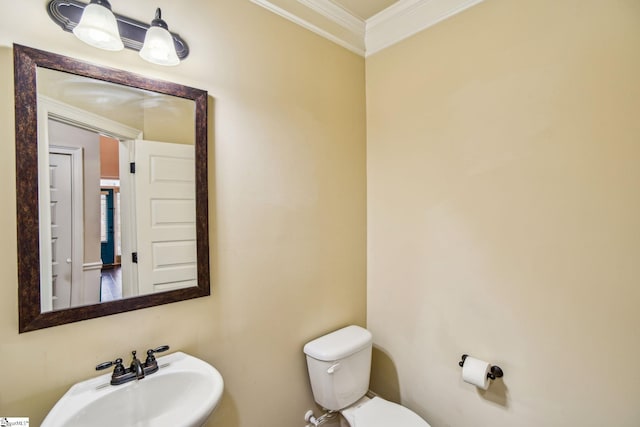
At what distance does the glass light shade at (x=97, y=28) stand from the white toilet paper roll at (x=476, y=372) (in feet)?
6.55

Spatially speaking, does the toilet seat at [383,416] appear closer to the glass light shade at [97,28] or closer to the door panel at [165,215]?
the door panel at [165,215]

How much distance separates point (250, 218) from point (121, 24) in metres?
0.91

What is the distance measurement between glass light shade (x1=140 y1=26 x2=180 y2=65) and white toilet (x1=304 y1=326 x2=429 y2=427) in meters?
1.50

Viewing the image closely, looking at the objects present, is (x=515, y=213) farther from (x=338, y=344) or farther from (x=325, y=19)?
(x=325, y=19)

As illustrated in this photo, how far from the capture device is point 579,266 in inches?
47.6

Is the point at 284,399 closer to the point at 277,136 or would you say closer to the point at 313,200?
the point at 313,200

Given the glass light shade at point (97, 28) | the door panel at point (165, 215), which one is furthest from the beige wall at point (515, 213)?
the glass light shade at point (97, 28)

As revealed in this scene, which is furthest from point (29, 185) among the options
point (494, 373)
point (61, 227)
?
point (494, 373)

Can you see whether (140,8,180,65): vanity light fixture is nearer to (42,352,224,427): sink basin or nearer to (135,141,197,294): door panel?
(135,141,197,294): door panel

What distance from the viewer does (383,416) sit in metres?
1.52

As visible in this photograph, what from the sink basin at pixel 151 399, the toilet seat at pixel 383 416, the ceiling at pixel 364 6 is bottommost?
the toilet seat at pixel 383 416

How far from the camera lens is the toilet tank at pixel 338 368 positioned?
1.55 m

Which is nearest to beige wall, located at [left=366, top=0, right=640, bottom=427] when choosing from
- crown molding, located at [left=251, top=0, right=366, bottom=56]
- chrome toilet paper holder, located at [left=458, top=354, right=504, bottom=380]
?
chrome toilet paper holder, located at [left=458, top=354, right=504, bottom=380]

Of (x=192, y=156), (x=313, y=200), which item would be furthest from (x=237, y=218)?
(x=313, y=200)
